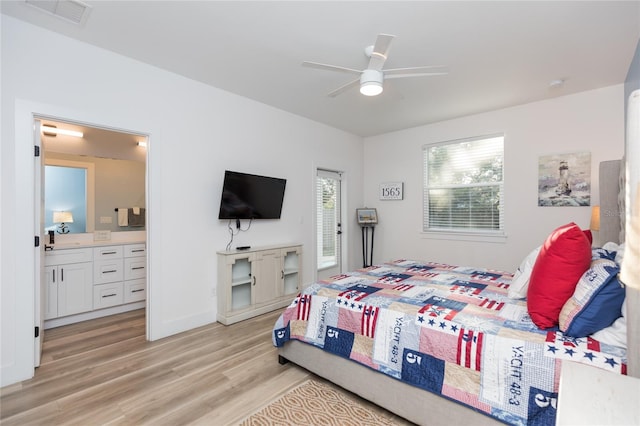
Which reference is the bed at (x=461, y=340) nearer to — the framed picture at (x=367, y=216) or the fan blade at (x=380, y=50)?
the fan blade at (x=380, y=50)

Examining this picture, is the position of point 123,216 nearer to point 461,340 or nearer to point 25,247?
point 25,247

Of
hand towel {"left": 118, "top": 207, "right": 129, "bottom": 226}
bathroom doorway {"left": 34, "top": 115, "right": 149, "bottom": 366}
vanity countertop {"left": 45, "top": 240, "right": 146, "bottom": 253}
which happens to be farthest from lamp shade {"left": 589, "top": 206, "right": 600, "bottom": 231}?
hand towel {"left": 118, "top": 207, "right": 129, "bottom": 226}

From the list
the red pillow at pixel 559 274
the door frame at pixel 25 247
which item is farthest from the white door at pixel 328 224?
the red pillow at pixel 559 274

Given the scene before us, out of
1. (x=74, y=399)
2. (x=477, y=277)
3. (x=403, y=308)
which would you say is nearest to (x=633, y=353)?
(x=403, y=308)

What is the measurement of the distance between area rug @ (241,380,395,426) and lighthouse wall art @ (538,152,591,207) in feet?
11.4

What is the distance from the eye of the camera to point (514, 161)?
4039 mm

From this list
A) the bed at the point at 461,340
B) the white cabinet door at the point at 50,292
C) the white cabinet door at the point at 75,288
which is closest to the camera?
the bed at the point at 461,340

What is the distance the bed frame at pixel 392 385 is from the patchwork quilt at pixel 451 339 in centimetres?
7

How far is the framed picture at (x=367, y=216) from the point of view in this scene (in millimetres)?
5328

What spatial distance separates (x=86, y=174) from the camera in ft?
13.4

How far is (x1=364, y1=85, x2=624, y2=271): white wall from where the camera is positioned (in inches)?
137

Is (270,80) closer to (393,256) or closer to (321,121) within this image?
(321,121)

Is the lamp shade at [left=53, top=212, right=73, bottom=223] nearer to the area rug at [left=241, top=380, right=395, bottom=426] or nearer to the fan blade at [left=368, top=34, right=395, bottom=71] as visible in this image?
the area rug at [left=241, top=380, right=395, bottom=426]

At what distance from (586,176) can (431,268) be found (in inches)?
88.2
